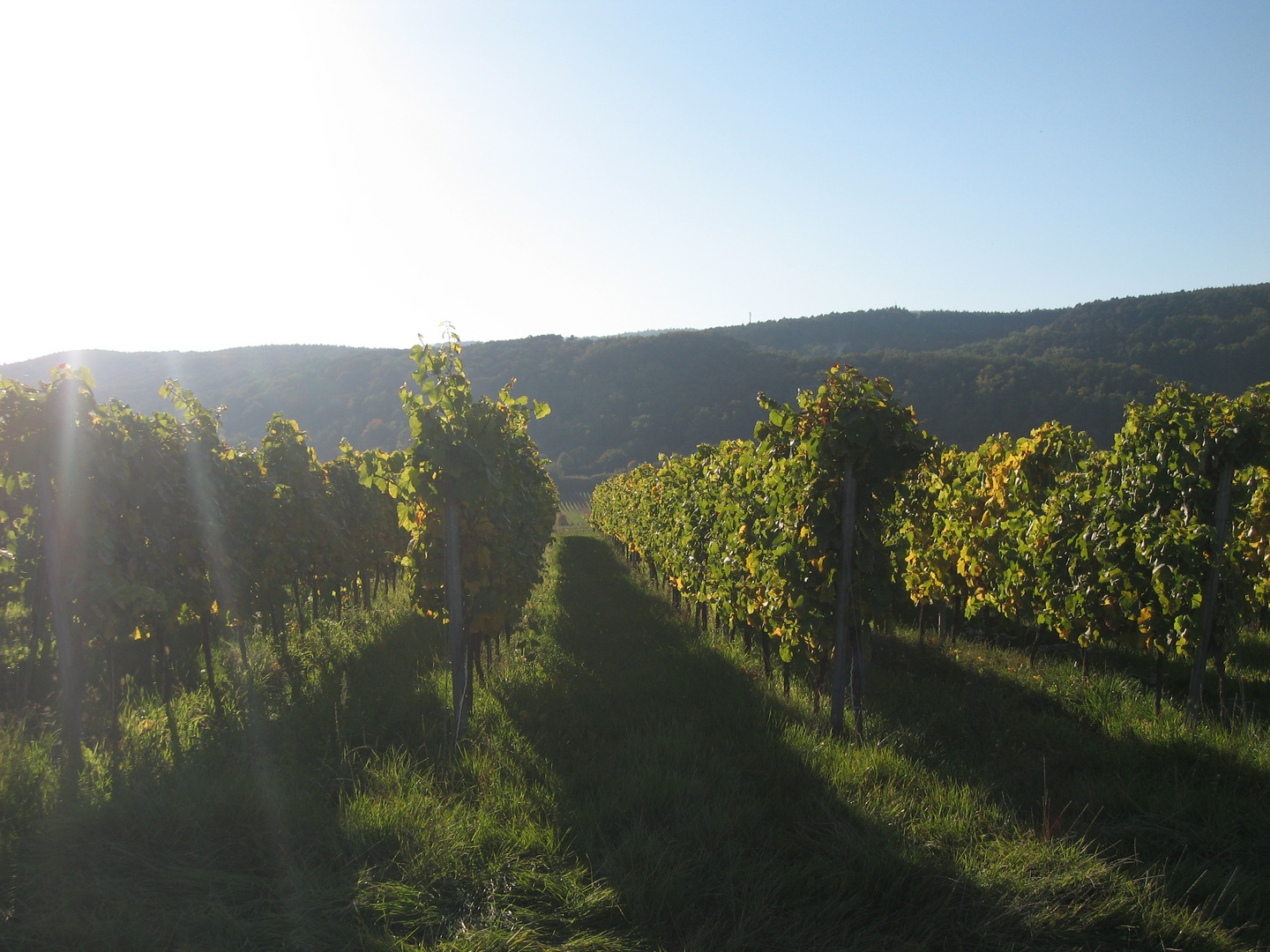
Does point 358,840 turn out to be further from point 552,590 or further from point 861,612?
point 552,590

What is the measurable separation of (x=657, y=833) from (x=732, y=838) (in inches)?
17.6

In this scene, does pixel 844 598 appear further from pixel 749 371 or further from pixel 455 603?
pixel 749 371

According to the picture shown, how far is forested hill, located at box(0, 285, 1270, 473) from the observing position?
158ft

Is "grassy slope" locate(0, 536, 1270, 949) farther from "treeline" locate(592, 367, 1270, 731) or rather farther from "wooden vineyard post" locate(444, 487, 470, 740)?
"treeline" locate(592, 367, 1270, 731)

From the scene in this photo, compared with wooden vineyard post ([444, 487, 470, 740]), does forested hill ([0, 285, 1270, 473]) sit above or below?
above

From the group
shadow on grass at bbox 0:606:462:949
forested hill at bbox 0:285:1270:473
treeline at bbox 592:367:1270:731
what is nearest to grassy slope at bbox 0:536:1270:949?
shadow on grass at bbox 0:606:462:949

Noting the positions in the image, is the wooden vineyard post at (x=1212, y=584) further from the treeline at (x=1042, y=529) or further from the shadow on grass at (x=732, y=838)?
the shadow on grass at (x=732, y=838)

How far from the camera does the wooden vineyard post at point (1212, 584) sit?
5652 mm

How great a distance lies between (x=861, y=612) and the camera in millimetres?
5895

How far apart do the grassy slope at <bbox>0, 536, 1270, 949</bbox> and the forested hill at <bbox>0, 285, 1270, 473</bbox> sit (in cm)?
4377

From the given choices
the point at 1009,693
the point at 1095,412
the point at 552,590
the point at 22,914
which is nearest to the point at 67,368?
the point at 22,914

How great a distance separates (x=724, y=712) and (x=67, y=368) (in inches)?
246

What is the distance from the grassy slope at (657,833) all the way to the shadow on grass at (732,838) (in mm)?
17

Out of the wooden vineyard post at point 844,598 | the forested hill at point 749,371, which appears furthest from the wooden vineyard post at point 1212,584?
the forested hill at point 749,371
